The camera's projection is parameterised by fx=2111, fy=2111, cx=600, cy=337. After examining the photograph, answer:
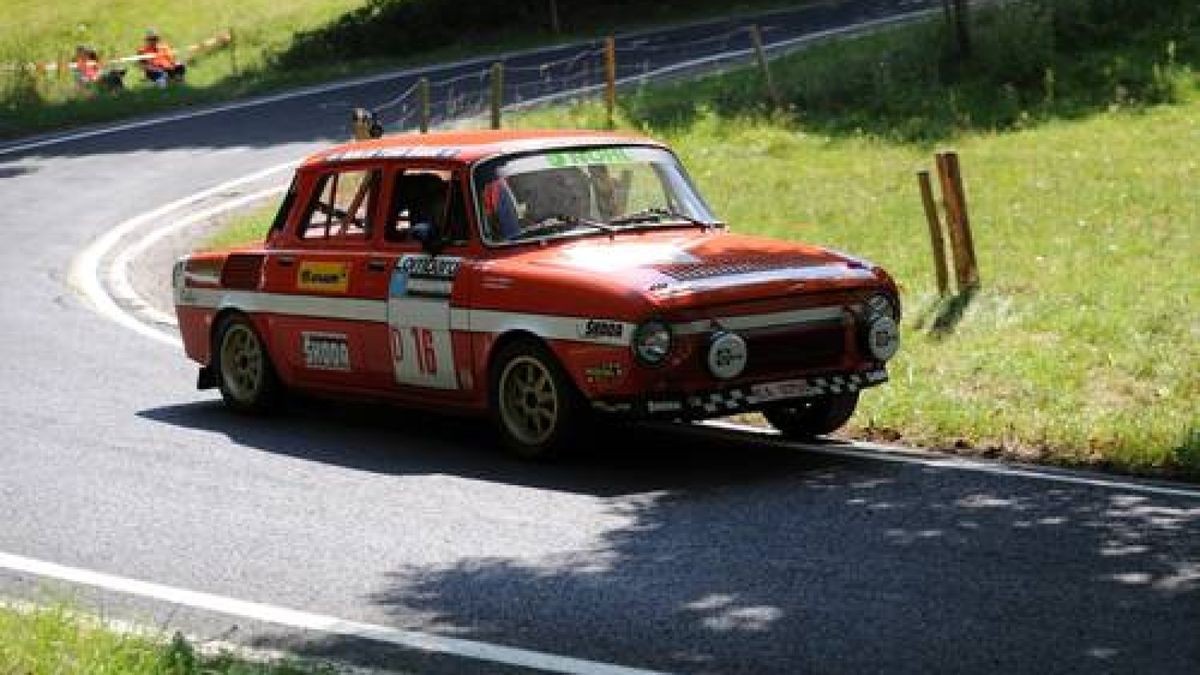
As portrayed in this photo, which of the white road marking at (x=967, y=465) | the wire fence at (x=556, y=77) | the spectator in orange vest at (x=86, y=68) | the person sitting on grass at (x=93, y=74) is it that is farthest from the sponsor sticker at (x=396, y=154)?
the spectator in orange vest at (x=86, y=68)

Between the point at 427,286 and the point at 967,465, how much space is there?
10.1ft

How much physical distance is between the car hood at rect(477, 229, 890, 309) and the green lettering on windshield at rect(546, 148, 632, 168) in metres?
0.55

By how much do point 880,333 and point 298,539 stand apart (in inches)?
132

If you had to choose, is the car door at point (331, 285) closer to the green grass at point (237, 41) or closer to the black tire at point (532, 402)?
the black tire at point (532, 402)

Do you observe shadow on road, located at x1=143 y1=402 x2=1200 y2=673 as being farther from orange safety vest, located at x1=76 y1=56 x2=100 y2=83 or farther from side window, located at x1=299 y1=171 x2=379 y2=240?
orange safety vest, located at x1=76 y1=56 x2=100 y2=83

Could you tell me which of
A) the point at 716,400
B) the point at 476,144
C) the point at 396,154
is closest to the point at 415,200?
the point at 396,154

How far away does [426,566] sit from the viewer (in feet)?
28.2

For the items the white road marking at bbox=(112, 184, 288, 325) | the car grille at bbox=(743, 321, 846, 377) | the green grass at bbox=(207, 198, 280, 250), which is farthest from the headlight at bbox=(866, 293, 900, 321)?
the green grass at bbox=(207, 198, 280, 250)

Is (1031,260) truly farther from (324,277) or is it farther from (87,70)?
A: (87,70)

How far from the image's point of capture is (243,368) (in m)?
13.0

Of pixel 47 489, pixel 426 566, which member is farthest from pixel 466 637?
pixel 47 489

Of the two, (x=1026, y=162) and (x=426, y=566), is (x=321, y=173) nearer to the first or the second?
(x=426, y=566)

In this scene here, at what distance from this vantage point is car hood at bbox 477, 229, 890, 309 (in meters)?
10.3

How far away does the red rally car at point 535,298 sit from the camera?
10.3m
